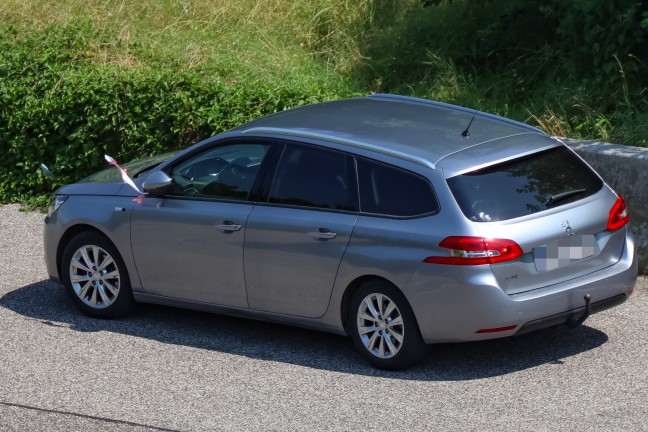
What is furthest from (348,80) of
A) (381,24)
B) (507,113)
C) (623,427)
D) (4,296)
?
(623,427)

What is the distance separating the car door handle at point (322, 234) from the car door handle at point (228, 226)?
601 millimetres

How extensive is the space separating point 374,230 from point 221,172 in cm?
143

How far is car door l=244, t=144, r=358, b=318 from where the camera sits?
7.57 m

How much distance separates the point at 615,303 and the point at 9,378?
12.9ft

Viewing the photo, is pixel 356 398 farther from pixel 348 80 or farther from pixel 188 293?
pixel 348 80

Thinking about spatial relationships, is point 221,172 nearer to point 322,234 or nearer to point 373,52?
point 322,234

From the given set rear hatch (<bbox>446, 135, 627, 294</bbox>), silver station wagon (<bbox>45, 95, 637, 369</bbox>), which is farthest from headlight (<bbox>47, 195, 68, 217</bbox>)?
rear hatch (<bbox>446, 135, 627, 294</bbox>)

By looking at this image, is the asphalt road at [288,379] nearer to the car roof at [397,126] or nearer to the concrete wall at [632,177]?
the concrete wall at [632,177]

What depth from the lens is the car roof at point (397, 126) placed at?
7.60 meters

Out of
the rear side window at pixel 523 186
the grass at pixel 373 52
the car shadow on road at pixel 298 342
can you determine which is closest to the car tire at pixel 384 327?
the car shadow on road at pixel 298 342

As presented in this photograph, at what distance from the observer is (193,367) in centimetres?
779

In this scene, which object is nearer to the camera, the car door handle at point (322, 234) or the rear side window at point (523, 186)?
the rear side window at point (523, 186)

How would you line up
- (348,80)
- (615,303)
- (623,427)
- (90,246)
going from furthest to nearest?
(348,80) → (90,246) → (615,303) → (623,427)

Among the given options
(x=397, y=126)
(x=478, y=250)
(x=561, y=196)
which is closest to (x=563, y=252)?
(x=561, y=196)
